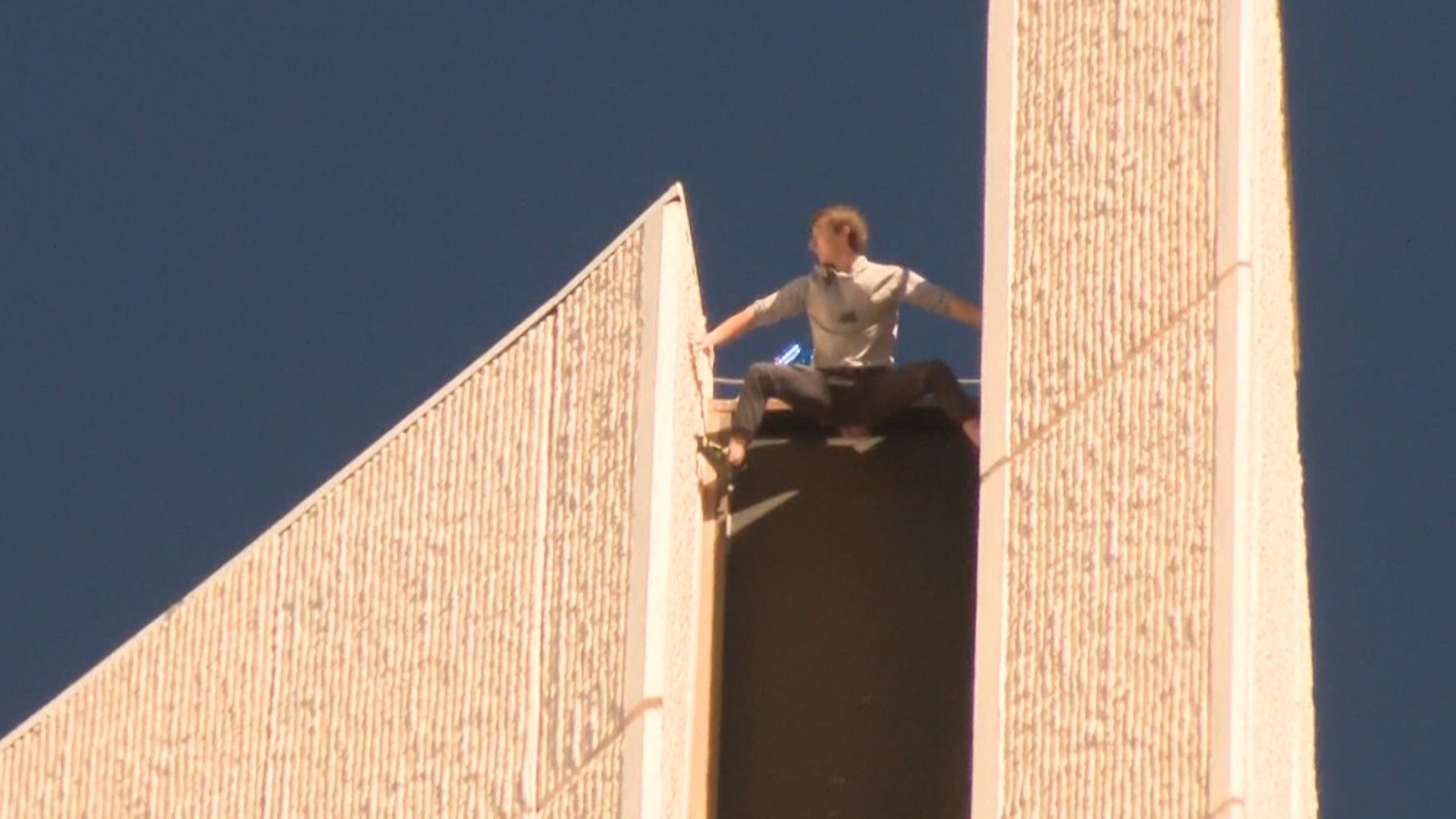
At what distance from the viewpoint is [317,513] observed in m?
23.7

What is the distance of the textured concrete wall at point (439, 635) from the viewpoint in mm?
22969

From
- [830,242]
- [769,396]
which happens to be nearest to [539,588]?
[769,396]

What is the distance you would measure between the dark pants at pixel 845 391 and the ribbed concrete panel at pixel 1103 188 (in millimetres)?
1240

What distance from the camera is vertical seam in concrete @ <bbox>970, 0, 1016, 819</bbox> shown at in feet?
74.2

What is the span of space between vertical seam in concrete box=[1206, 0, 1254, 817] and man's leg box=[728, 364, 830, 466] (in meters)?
2.38

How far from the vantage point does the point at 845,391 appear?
25.0 metres

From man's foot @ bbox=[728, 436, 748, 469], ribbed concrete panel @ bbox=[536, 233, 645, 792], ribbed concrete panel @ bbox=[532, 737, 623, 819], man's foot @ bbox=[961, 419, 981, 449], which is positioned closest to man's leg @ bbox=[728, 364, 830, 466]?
man's foot @ bbox=[728, 436, 748, 469]

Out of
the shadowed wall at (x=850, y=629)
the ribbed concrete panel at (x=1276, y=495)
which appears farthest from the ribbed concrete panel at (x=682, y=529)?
the ribbed concrete panel at (x=1276, y=495)

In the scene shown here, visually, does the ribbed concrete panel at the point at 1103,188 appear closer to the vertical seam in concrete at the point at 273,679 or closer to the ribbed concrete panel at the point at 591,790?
the ribbed concrete panel at the point at 591,790

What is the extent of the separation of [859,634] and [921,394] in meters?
1.02

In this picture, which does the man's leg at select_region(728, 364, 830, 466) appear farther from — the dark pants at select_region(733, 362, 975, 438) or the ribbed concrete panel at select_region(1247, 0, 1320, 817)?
the ribbed concrete panel at select_region(1247, 0, 1320, 817)

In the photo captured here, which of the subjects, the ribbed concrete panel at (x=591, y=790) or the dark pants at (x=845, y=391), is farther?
the dark pants at (x=845, y=391)

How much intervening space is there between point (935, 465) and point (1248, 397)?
275cm

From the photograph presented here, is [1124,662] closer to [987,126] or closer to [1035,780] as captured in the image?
[1035,780]
